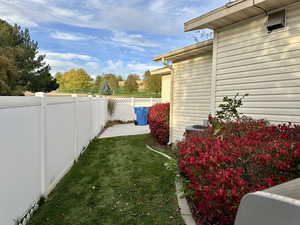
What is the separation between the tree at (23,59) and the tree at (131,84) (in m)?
11.1

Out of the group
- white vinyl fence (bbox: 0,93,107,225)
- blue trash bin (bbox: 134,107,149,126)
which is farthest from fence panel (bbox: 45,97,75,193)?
blue trash bin (bbox: 134,107,149,126)

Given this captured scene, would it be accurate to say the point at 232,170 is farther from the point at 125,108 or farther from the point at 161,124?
the point at 125,108

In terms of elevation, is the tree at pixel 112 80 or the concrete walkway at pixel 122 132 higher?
the tree at pixel 112 80

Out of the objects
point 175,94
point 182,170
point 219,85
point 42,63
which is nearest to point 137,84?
point 42,63

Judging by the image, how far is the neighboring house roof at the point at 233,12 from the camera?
4.18 meters

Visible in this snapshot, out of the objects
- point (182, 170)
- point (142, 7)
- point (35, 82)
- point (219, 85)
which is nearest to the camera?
point (182, 170)

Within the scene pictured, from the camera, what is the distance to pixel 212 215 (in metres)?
2.63

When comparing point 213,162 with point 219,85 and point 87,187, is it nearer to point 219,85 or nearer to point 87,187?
point 87,187

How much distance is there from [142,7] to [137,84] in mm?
23535

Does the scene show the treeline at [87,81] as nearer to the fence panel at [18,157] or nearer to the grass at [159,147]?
the grass at [159,147]

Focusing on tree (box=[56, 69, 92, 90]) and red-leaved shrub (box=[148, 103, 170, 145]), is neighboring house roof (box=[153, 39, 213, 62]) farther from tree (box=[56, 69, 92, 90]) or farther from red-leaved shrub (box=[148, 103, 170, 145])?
tree (box=[56, 69, 92, 90])

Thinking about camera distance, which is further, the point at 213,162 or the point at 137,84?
the point at 137,84

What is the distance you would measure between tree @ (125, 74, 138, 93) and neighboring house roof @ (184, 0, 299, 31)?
2912 centimetres

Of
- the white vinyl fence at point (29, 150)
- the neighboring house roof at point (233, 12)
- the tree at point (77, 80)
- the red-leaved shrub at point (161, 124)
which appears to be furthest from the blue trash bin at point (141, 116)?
the tree at point (77, 80)
